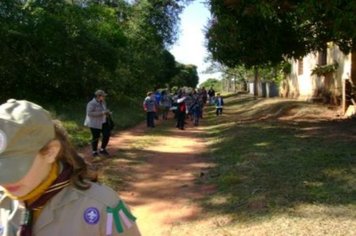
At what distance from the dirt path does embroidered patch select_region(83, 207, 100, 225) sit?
4.90 metres

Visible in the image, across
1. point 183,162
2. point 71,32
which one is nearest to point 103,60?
point 71,32

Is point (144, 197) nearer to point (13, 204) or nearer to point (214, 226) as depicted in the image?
point (214, 226)

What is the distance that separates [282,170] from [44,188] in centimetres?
759

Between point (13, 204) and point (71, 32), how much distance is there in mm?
23711

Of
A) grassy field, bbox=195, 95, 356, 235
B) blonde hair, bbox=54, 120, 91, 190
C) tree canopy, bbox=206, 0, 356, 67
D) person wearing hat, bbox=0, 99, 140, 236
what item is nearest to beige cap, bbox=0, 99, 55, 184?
person wearing hat, bbox=0, 99, 140, 236

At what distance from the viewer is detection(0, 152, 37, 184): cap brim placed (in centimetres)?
190

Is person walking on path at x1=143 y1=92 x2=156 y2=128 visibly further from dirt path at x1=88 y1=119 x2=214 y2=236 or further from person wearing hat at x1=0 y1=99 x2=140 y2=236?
person wearing hat at x1=0 y1=99 x2=140 y2=236

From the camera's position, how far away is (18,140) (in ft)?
6.23

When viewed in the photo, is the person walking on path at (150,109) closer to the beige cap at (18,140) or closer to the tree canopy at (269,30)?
the tree canopy at (269,30)

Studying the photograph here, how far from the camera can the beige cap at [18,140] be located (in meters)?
1.89

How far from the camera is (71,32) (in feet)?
82.2

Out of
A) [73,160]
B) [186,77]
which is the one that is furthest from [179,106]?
[186,77]

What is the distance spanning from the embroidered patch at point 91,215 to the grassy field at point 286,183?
176 inches

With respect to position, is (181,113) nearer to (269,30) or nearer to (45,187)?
(269,30)
